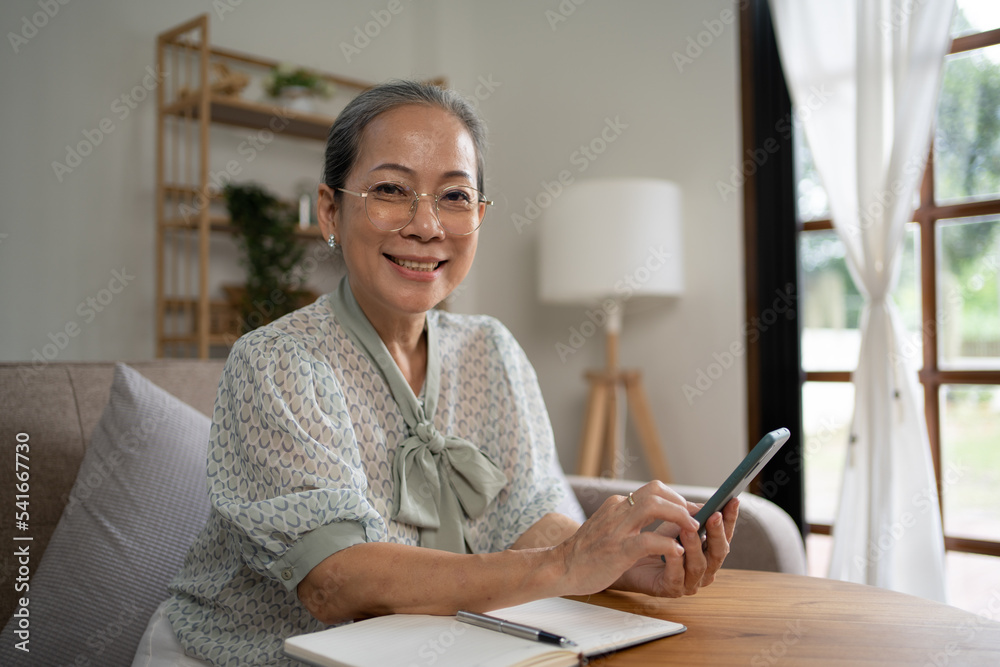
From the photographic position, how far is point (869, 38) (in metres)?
2.40

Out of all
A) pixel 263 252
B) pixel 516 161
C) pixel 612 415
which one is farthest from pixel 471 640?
pixel 516 161

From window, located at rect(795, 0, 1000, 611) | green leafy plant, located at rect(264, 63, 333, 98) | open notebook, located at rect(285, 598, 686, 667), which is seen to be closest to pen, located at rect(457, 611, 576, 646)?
open notebook, located at rect(285, 598, 686, 667)

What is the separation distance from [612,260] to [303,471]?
190 centimetres

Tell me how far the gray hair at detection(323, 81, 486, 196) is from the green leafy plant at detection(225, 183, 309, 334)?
197 centimetres

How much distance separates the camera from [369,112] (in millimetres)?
1159

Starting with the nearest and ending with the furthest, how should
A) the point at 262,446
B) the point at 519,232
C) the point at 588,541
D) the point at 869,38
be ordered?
the point at 588,541 → the point at 262,446 → the point at 869,38 → the point at 519,232

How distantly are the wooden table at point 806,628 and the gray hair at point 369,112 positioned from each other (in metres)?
0.70

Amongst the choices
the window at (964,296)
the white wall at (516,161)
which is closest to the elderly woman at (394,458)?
the window at (964,296)

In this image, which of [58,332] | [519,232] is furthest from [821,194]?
[58,332]

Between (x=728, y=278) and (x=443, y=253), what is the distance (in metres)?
1.91

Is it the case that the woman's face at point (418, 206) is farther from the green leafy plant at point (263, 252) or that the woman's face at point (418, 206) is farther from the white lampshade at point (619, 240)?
the green leafy plant at point (263, 252)

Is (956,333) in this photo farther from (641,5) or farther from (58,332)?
(58,332)

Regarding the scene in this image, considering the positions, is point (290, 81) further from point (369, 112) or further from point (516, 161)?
point (369, 112)

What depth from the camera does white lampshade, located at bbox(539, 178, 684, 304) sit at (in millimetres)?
2678
